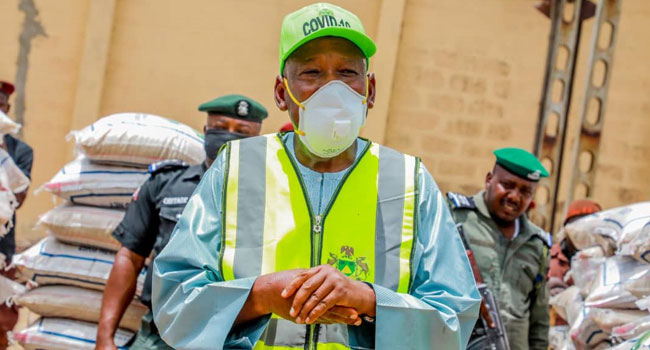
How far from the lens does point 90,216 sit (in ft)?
15.5

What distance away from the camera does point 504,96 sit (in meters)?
9.26

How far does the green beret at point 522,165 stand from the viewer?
15.1 feet

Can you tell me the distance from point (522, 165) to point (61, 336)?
2644 mm

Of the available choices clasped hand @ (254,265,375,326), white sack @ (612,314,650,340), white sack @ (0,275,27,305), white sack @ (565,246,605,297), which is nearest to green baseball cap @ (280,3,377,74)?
clasped hand @ (254,265,375,326)

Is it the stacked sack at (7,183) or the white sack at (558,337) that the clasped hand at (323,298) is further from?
the white sack at (558,337)

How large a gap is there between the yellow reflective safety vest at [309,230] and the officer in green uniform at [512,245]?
8.20 ft

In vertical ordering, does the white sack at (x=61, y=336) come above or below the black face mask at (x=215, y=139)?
below

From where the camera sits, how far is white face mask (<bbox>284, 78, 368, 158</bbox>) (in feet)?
6.88

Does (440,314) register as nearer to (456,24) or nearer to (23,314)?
(23,314)

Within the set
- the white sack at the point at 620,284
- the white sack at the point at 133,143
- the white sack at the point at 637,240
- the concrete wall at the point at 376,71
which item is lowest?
the white sack at the point at 620,284

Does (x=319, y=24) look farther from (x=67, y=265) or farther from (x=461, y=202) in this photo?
(x=67, y=265)

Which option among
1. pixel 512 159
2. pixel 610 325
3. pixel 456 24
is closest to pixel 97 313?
pixel 512 159

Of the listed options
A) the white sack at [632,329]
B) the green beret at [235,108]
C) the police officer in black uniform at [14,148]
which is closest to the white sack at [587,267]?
the white sack at [632,329]

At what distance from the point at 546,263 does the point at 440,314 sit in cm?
293
